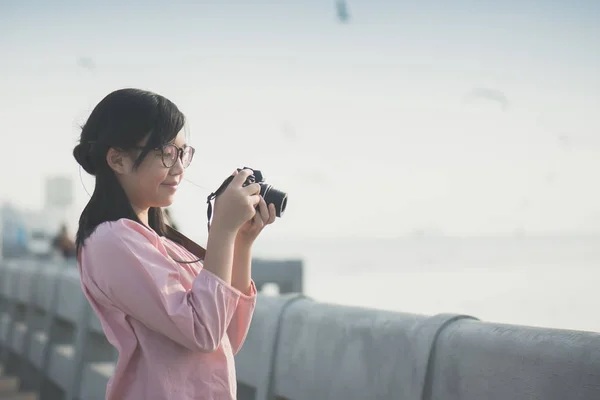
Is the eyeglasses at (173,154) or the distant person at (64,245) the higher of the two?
the eyeglasses at (173,154)

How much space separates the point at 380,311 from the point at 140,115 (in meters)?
1.20

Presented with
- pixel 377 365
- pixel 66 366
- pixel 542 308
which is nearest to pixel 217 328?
pixel 377 365

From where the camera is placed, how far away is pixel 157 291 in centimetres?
232

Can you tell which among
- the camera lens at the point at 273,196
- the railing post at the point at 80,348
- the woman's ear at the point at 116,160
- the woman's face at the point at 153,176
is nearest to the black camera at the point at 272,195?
the camera lens at the point at 273,196

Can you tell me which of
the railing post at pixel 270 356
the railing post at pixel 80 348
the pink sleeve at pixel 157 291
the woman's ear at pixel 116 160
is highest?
the woman's ear at pixel 116 160

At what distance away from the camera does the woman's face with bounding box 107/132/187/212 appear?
2537 millimetres

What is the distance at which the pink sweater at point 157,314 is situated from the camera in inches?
91.2

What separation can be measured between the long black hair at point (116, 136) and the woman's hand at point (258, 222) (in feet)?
1.04

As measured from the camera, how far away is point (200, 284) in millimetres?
2334

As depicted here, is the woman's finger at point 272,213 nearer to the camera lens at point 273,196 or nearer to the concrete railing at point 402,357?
the camera lens at point 273,196

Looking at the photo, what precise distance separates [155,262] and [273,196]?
38 centimetres

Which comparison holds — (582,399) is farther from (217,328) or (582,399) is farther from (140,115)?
(140,115)

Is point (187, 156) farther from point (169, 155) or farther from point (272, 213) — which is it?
point (272, 213)

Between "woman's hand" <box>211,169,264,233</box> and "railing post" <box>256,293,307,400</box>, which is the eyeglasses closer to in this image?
"woman's hand" <box>211,169,264,233</box>
